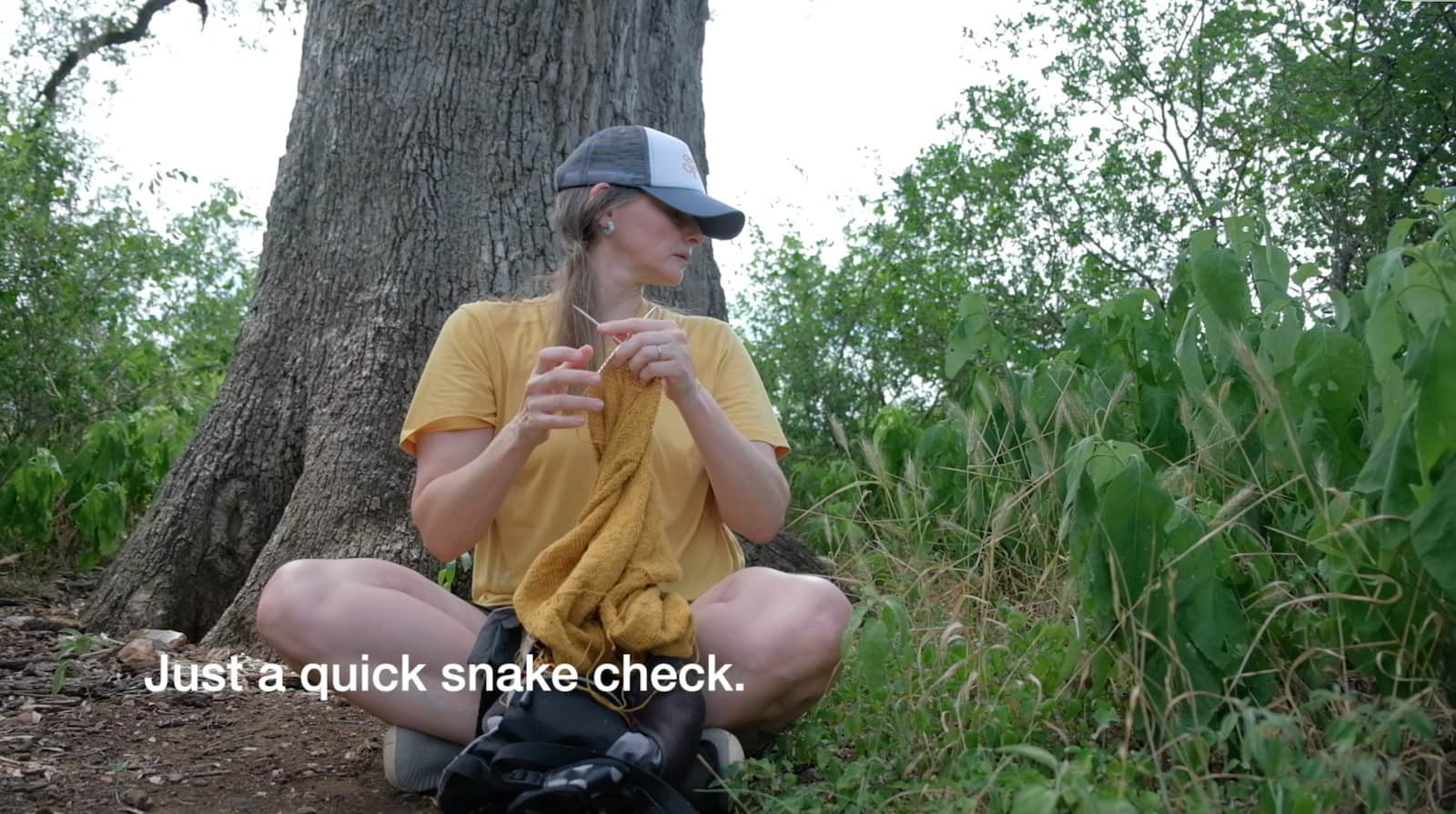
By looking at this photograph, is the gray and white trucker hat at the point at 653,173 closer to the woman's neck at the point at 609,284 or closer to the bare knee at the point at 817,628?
the woman's neck at the point at 609,284

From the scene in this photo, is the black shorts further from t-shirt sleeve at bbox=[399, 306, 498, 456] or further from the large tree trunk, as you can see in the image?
the large tree trunk

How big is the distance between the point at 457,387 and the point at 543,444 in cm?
20

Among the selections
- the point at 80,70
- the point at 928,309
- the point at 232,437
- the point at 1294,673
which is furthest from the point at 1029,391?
the point at 80,70

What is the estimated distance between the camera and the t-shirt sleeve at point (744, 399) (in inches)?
104

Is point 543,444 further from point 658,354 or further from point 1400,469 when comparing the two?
point 1400,469

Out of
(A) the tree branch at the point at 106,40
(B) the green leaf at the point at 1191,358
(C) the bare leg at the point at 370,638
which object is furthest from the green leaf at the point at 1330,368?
(A) the tree branch at the point at 106,40

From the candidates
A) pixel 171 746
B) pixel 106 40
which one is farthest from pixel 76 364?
pixel 106 40

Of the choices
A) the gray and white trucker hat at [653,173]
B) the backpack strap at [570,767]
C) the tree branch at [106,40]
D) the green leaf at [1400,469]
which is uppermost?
the tree branch at [106,40]

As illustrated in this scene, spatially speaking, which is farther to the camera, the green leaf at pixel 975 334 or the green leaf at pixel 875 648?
the green leaf at pixel 975 334

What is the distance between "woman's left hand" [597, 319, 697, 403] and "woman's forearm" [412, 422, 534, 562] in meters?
0.24

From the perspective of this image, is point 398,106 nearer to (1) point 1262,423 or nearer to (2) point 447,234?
(2) point 447,234

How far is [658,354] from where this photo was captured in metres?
2.30

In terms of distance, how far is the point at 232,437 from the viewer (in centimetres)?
374

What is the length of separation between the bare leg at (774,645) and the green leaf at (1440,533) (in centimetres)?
97
